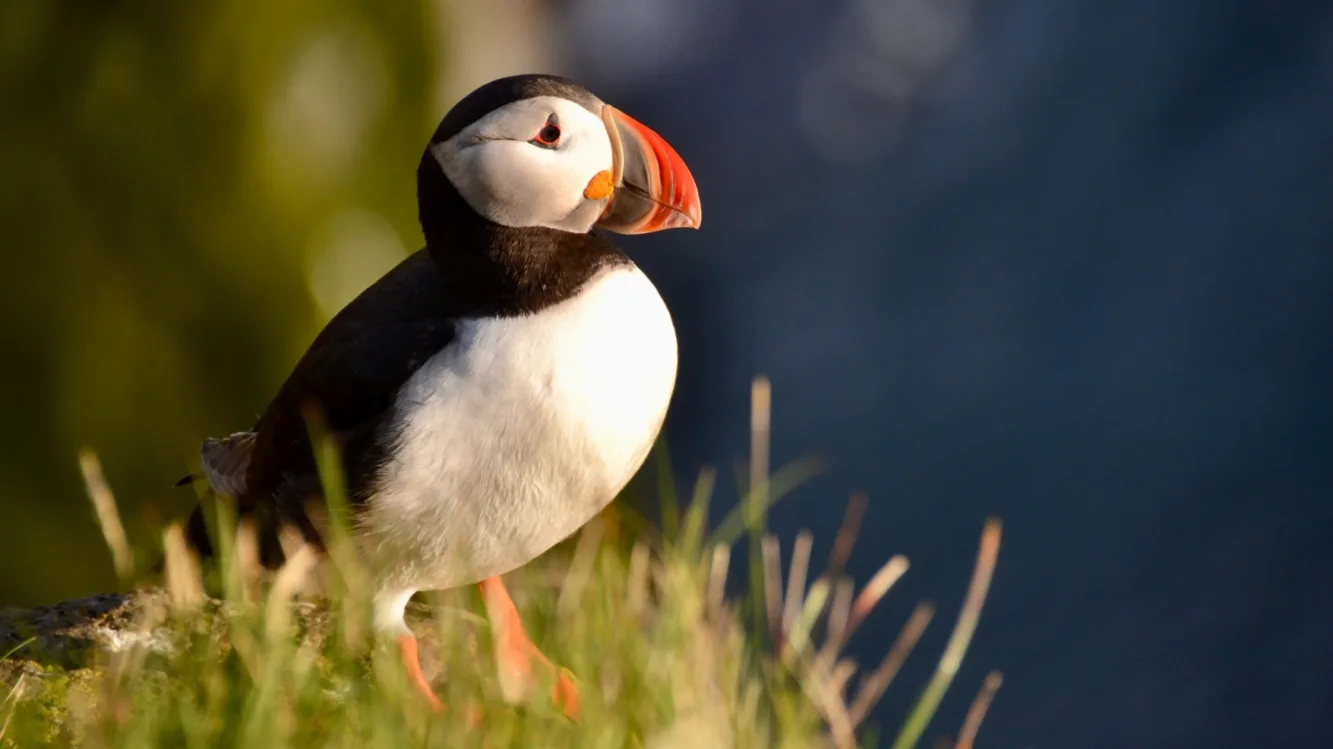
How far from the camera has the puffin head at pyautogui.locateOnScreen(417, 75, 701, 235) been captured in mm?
2271

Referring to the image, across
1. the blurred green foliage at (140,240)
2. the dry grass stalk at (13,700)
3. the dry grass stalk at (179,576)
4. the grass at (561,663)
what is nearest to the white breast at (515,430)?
the grass at (561,663)

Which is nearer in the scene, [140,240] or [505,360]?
[505,360]

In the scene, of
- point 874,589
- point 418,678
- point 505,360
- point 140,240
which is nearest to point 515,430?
point 505,360

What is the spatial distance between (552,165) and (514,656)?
28.2 inches

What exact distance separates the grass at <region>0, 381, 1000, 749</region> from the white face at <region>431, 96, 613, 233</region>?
456mm

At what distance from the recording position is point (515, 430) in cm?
223

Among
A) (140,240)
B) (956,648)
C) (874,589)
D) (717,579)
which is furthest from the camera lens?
(140,240)

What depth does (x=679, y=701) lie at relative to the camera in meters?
1.93

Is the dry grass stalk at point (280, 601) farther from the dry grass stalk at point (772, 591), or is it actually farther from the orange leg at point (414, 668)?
the dry grass stalk at point (772, 591)

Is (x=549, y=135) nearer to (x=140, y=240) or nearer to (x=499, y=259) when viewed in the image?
(x=499, y=259)

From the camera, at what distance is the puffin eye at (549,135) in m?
2.28

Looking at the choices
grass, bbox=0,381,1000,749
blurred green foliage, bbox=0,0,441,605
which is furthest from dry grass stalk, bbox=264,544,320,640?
blurred green foliage, bbox=0,0,441,605

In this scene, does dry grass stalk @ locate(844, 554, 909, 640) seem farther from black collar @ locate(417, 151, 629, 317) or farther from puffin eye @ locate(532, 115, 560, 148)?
puffin eye @ locate(532, 115, 560, 148)

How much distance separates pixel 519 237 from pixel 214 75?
2240 millimetres
